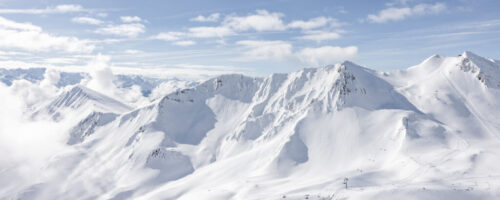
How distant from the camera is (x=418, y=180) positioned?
156 m

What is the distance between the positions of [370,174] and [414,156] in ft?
105

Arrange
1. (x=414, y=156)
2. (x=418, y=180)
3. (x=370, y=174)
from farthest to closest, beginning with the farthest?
(x=414, y=156) < (x=370, y=174) < (x=418, y=180)

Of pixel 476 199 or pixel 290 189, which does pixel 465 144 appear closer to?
pixel 476 199

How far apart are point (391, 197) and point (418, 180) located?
38.3 metres

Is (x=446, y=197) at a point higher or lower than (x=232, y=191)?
higher

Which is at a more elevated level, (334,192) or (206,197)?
(334,192)

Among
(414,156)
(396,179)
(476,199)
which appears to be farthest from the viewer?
(414,156)

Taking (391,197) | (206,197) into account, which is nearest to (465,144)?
(391,197)

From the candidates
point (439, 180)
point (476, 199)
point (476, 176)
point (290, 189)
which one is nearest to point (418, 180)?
point (439, 180)

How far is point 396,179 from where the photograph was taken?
16662 centimetres

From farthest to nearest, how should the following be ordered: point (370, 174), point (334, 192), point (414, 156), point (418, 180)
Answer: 1. point (414, 156)
2. point (370, 174)
3. point (418, 180)
4. point (334, 192)

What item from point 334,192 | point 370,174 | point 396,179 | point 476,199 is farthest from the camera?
point 370,174

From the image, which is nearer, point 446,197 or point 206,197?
point 446,197

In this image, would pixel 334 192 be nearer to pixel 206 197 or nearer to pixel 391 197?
pixel 391 197
